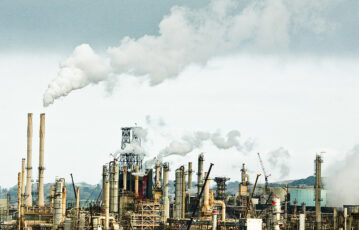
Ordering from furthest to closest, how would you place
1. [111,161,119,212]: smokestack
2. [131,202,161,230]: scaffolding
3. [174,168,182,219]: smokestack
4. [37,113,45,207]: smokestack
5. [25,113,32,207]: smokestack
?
[25,113,32,207]: smokestack
[37,113,45,207]: smokestack
[174,168,182,219]: smokestack
[111,161,119,212]: smokestack
[131,202,161,230]: scaffolding

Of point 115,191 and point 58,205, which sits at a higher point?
point 115,191

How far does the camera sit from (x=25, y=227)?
76500mm

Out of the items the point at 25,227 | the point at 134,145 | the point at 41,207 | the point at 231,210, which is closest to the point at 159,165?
the point at 134,145

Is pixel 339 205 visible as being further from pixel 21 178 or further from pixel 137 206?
pixel 21 178

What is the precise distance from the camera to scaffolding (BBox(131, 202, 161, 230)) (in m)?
73.6

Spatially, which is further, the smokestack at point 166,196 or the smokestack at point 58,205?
the smokestack at point 166,196

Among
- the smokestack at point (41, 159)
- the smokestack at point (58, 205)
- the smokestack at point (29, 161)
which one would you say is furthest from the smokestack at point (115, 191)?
the smokestack at point (29, 161)

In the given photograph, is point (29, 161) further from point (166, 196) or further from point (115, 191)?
point (166, 196)

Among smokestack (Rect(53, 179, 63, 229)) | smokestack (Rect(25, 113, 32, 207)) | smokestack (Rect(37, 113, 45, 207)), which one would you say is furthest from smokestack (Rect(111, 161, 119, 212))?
smokestack (Rect(25, 113, 32, 207))

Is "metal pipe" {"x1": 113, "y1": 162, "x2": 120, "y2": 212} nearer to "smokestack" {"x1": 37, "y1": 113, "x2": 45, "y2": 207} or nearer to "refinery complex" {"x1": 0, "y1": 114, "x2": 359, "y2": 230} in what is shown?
"refinery complex" {"x1": 0, "y1": 114, "x2": 359, "y2": 230}

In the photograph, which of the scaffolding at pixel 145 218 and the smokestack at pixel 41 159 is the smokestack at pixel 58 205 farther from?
the smokestack at pixel 41 159

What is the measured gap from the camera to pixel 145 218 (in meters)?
74.2

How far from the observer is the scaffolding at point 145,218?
73.6 m

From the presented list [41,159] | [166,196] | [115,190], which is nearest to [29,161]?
[41,159]
